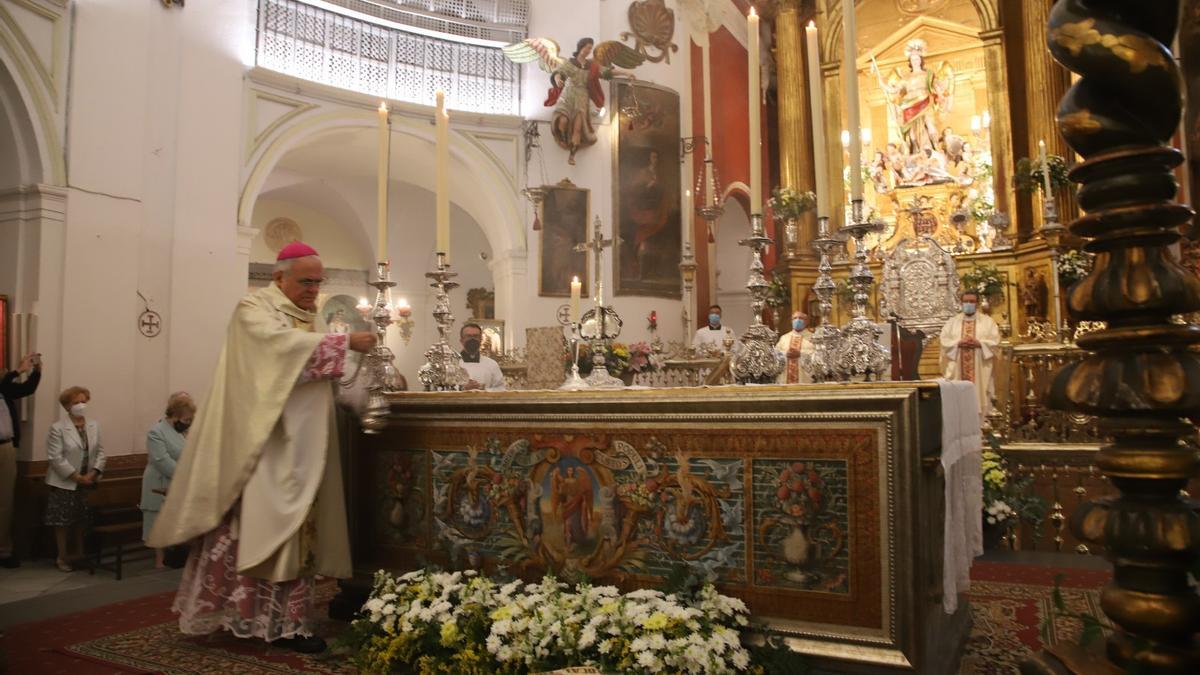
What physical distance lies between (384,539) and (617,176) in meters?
10.3

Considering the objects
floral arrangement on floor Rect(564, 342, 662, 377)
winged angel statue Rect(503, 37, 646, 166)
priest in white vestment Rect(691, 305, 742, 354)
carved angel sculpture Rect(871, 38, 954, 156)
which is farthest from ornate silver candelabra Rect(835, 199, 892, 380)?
carved angel sculpture Rect(871, 38, 954, 156)

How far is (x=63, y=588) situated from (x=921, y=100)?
42.8 ft

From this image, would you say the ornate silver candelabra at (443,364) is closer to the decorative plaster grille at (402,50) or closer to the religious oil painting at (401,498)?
the religious oil painting at (401,498)

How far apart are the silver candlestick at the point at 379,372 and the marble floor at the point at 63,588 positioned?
2.46 m

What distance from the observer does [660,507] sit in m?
3.22

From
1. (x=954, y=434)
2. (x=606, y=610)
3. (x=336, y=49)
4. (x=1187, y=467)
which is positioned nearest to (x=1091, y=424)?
(x=954, y=434)

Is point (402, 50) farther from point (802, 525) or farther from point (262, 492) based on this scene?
point (802, 525)

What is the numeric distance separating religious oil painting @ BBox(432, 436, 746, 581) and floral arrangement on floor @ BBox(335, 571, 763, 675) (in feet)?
0.45

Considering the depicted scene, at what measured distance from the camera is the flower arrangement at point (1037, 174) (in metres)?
10.7

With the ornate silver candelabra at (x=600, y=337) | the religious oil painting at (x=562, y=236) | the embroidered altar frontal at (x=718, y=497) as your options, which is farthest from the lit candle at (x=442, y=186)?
the religious oil painting at (x=562, y=236)

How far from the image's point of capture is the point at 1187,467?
1.26 metres

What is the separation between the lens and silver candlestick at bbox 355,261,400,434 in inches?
154

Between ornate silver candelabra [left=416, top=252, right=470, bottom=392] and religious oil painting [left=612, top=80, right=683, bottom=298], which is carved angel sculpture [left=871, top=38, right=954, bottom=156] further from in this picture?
ornate silver candelabra [left=416, top=252, right=470, bottom=392]

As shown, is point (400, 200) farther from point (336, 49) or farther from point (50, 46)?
point (50, 46)
